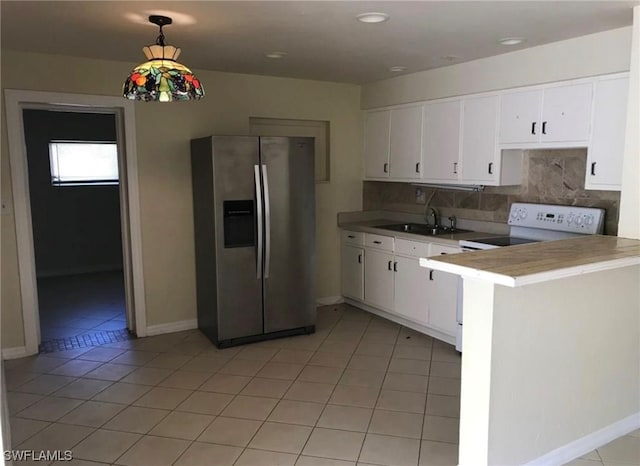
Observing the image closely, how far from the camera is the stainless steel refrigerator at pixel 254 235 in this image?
4.06 m

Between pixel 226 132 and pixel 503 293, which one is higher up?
pixel 226 132

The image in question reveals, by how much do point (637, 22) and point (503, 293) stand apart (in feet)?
5.61

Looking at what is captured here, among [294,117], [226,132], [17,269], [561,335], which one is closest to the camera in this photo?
[561,335]

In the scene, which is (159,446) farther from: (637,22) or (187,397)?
(637,22)

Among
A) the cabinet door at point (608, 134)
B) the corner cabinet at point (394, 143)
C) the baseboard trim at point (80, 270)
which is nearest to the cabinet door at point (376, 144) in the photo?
the corner cabinet at point (394, 143)

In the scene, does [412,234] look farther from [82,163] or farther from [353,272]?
[82,163]

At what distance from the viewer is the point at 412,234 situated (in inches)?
Result: 175

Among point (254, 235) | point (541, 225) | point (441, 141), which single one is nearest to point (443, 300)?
point (541, 225)

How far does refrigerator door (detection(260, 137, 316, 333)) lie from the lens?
13.8ft

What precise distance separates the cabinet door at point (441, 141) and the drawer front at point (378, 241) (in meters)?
0.66

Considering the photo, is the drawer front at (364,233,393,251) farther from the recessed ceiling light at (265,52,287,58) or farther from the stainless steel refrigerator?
the recessed ceiling light at (265,52,287,58)

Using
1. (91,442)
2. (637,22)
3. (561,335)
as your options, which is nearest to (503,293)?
(561,335)

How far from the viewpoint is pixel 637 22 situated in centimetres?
272

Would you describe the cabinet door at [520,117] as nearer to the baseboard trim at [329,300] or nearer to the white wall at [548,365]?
the white wall at [548,365]
